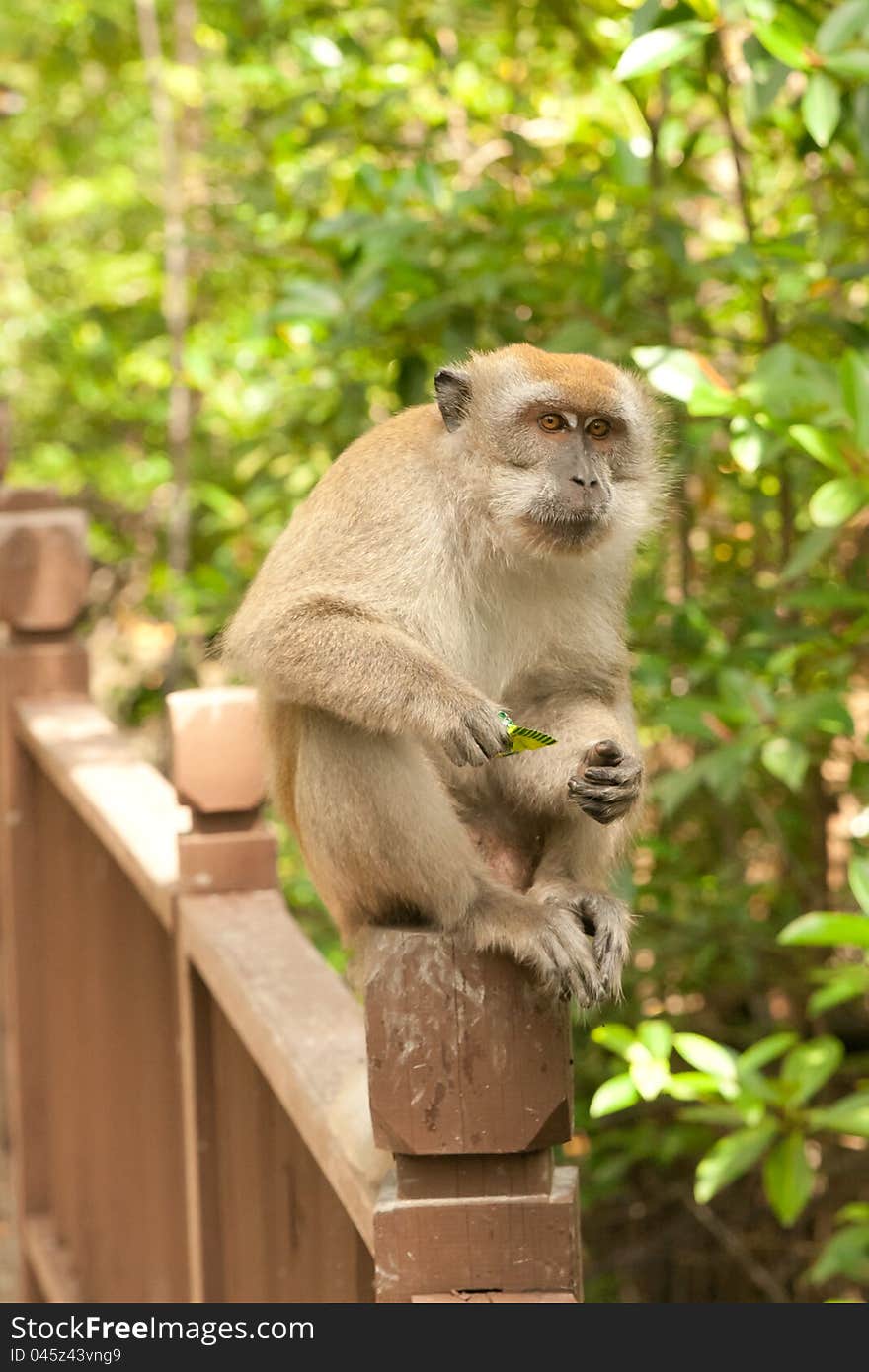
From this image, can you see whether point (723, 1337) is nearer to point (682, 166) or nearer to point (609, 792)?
point (609, 792)

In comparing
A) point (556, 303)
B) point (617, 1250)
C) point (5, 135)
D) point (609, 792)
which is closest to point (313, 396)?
point (556, 303)

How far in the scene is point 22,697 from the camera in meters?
4.24

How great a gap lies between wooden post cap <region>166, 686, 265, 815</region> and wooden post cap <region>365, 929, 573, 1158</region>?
104 cm

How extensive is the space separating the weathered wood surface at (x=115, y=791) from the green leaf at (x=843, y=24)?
5.06 feet

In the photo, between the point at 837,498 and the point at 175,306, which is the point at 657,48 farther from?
the point at 175,306

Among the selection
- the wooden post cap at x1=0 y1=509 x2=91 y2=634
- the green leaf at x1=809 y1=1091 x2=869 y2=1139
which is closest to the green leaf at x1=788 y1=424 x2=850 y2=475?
the green leaf at x1=809 y1=1091 x2=869 y2=1139

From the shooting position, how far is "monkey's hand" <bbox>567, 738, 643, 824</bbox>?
2184 mm

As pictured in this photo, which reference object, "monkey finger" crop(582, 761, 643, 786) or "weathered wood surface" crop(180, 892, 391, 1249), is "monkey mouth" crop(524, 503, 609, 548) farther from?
"weathered wood surface" crop(180, 892, 391, 1249)

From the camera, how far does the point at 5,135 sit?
8.83 meters

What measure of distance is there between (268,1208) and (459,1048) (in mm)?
995

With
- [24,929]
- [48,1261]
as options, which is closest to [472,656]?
[24,929]

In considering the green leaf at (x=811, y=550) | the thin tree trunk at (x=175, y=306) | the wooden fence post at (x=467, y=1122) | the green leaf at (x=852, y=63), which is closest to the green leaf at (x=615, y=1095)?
the green leaf at (x=811, y=550)

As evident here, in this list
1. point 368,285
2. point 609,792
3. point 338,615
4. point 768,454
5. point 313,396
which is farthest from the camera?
point 313,396

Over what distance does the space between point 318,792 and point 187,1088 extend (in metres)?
0.71
